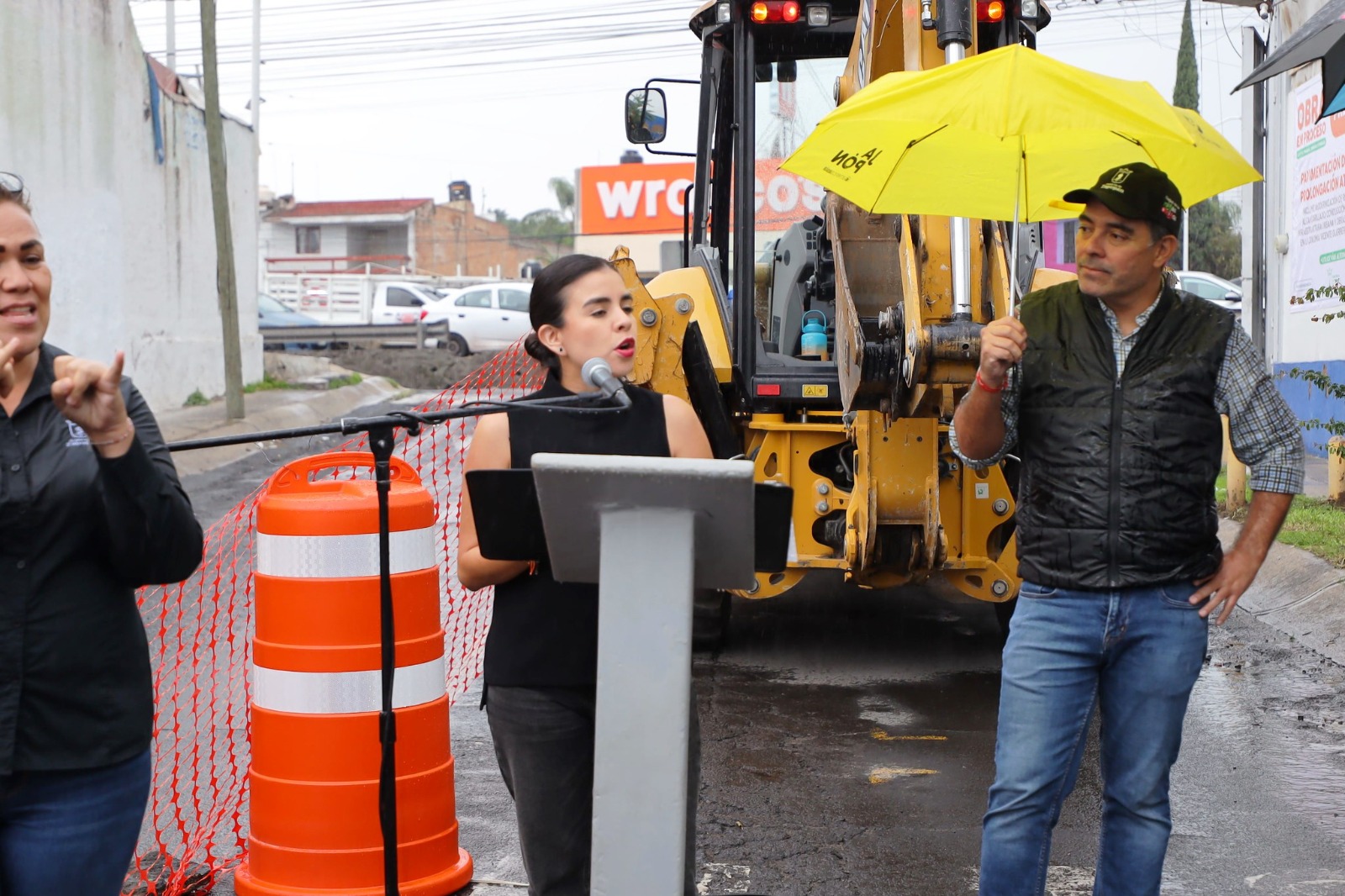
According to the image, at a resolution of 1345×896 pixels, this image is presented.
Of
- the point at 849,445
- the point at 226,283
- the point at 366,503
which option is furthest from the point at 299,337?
the point at 366,503

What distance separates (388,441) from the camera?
132 inches

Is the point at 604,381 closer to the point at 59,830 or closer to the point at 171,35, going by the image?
the point at 59,830

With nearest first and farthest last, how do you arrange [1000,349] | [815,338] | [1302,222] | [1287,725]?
[1000,349], [1287,725], [815,338], [1302,222]

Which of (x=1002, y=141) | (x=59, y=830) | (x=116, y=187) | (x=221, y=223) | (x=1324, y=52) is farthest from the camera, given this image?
(x=221, y=223)

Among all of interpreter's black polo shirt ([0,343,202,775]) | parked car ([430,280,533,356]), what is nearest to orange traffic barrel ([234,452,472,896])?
interpreter's black polo shirt ([0,343,202,775])

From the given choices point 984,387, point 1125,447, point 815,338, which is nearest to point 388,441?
point 984,387

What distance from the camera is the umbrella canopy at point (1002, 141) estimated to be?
3996 mm

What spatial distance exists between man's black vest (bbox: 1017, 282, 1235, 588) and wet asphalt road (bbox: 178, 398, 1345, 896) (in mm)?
1530

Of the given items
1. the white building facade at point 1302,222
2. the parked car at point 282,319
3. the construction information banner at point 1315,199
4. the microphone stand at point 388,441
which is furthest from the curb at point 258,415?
the microphone stand at point 388,441

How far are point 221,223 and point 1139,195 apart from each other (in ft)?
61.6

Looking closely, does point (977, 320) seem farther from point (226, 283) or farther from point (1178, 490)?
point (226, 283)

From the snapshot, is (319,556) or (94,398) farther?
(319,556)

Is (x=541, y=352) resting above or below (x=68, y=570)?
above

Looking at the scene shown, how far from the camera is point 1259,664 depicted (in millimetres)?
7953
